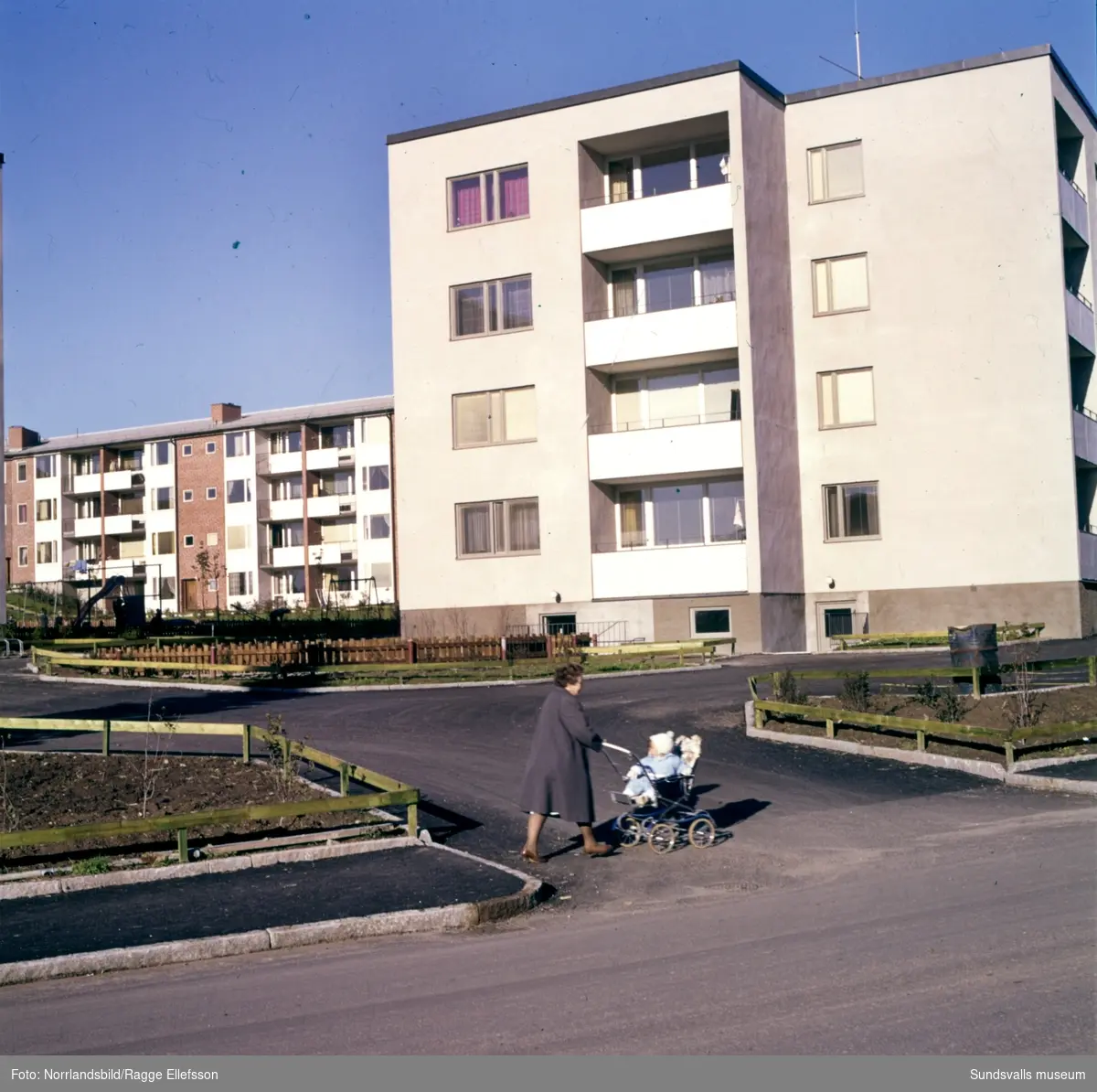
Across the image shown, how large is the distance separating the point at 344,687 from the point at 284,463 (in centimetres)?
5405

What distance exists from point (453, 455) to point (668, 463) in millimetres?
6796

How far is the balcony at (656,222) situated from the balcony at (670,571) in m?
9.00

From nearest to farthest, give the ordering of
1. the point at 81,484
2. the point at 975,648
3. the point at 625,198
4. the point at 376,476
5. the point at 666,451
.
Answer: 1. the point at 975,648
2. the point at 666,451
3. the point at 625,198
4. the point at 376,476
5. the point at 81,484

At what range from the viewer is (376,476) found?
78250 mm

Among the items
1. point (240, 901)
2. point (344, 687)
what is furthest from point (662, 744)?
point (344, 687)

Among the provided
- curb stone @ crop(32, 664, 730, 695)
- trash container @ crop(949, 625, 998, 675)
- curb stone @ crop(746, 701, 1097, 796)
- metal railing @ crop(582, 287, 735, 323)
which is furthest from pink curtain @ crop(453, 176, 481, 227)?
curb stone @ crop(746, 701, 1097, 796)

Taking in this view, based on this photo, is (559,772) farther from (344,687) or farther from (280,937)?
(344,687)

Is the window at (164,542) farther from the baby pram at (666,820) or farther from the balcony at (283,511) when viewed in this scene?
the baby pram at (666,820)

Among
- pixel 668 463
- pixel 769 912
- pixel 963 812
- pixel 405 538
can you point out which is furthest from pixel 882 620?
pixel 769 912

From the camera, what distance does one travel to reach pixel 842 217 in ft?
126

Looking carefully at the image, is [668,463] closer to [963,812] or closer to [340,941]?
[963,812]

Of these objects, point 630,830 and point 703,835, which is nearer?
point 703,835

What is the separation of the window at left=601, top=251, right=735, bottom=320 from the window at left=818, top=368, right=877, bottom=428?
393cm

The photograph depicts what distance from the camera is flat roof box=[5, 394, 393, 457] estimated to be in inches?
3137
